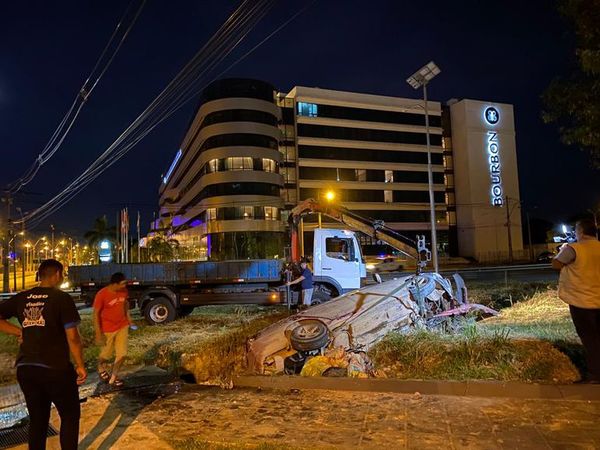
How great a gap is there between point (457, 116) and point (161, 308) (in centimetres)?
6833

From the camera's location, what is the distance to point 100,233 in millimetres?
74625

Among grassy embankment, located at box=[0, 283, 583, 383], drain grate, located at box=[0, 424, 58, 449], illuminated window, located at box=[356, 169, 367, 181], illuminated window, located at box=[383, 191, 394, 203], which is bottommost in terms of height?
drain grate, located at box=[0, 424, 58, 449]

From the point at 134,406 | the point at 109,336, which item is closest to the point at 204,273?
the point at 109,336

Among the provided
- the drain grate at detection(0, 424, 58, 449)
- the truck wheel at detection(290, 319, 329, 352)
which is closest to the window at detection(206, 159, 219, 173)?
the truck wheel at detection(290, 319, 329, 352)

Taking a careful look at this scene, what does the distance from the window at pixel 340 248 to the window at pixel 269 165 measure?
45.7m

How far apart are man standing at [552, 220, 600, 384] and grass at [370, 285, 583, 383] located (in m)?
0.72

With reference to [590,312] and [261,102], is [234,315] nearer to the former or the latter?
[590,312]

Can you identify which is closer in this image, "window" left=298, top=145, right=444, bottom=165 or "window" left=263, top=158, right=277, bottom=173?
"window" left=263, top=158, right=277, bottom=173

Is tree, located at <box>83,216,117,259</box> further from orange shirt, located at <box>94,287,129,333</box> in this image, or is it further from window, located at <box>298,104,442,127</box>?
orange shirt, located at <box>94,287,129,333</box>

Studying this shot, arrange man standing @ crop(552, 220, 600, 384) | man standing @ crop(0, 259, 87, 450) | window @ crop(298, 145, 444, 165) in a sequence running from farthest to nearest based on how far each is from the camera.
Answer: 1. window @ crop(298, 145, 444, 165)
2. man standing @ crop(552, 220, 600, 384)
3. man standing @ crop(0, 259, 87, 450)

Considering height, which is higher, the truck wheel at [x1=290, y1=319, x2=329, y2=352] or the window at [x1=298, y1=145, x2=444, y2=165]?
the window at [x1=298, y1=145, x2=444, y2=165]

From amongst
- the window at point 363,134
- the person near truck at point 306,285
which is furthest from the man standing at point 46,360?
the window at point 363,134

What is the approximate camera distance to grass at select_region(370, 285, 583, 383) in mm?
6383

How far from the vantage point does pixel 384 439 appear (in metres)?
4.77
